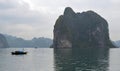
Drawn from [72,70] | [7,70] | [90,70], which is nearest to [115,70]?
[90,70]

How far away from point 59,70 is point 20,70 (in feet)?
47.1

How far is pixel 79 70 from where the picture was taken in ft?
288

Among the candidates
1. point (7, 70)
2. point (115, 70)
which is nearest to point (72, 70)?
point (115, 70)

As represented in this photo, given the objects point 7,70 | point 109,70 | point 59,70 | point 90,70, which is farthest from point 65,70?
point 7,70

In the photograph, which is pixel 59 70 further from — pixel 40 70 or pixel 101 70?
pixel 101 70

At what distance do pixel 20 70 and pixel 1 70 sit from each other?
6.61 m

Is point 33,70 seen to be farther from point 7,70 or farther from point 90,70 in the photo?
A: point 90,70

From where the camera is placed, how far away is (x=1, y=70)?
91188mm

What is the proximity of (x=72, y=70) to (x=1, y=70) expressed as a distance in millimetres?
24992

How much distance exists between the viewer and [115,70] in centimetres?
8981

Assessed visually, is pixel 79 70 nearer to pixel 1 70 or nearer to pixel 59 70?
pixel 59 70

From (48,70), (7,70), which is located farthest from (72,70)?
(7,70)

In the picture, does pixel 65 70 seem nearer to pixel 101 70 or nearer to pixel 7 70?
pixel 101 70

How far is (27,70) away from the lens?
91.5 metres
